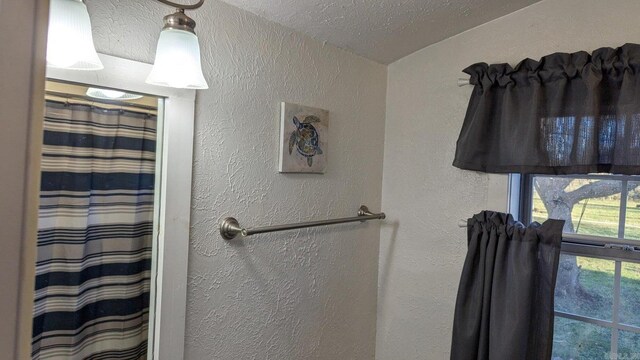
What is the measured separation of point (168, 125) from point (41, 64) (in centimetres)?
67

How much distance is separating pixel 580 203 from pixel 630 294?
0.32 metres

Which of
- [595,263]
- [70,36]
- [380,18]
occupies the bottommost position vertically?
[595,263]

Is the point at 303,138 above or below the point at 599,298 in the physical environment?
above

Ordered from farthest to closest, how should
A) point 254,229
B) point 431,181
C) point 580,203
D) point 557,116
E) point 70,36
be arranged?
point 431,181 < point 580,203 < point 557,116 < point 254,229 < point 70,36

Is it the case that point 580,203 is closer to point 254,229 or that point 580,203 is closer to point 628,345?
point 628,345

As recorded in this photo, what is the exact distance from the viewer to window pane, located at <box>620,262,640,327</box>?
4.20 feet

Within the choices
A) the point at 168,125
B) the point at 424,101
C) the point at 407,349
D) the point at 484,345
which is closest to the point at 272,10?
the point at 168,125

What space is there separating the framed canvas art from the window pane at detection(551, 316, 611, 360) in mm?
1013

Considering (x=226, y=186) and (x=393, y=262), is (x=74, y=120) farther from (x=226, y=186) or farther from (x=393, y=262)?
(x=393, y=262)

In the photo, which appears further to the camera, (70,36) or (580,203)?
(580,203)

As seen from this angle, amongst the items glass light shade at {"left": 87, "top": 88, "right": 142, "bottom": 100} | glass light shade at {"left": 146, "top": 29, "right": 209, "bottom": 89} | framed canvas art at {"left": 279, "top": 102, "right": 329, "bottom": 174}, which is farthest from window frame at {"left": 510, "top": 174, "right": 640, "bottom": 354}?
glass light shade at {"left": 87, "top": 88, "right": 142, "bottom": 100}

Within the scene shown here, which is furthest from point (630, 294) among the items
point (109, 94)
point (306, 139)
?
point (109, 94)

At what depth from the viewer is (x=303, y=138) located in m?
1.34

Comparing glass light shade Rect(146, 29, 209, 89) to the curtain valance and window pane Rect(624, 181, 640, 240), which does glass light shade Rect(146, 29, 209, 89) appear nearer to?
the curtain valance
